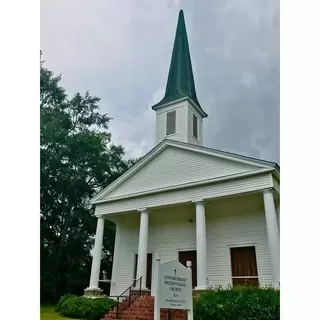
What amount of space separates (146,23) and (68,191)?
8.95 metres

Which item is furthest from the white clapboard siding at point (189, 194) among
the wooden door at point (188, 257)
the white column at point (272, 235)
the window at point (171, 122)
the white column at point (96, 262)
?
the window at point (171, 122)

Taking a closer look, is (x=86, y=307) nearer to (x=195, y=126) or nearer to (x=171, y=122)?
(x=171, y=122)

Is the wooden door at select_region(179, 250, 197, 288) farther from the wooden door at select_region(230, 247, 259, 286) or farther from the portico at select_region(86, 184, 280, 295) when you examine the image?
the wooden door at select_region(230, 247, 259, 286)

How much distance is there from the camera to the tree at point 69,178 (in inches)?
512

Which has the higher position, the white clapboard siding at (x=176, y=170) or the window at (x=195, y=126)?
the window at (x=195, y=126)

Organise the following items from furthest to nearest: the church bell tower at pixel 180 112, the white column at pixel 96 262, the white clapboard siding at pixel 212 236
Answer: the church bell tower at pixel 180 112 < the white column at pixel 96 262 < the white clapboard siding at pixel 212 236

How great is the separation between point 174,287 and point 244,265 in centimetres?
547

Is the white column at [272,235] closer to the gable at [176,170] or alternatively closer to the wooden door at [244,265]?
the gable at [176,170]

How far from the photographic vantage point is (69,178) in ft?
45.4

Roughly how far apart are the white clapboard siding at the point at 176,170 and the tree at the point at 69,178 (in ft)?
11.4

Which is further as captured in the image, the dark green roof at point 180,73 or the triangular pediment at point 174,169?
the dark green roof at point 180,73

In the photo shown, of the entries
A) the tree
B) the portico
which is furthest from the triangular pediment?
the tree
